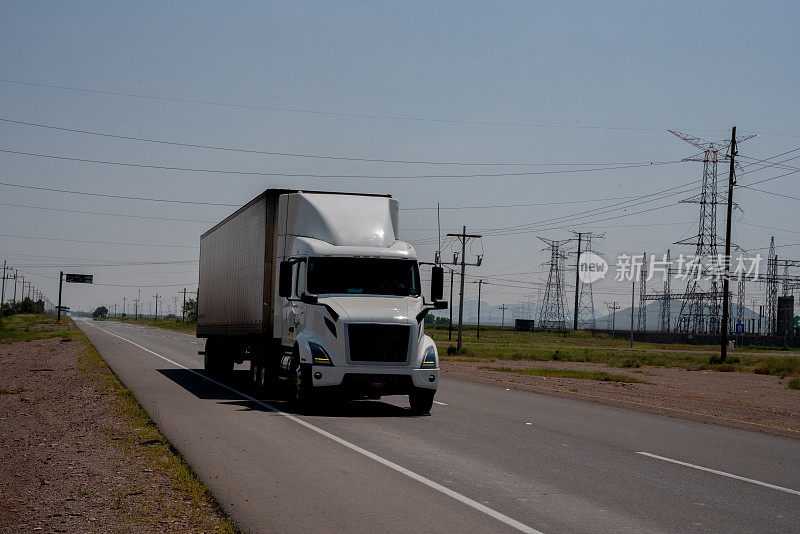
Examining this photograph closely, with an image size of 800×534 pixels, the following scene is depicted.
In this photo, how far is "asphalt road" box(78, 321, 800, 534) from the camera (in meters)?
8.16

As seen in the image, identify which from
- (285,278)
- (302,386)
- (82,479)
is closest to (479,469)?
(82,479)

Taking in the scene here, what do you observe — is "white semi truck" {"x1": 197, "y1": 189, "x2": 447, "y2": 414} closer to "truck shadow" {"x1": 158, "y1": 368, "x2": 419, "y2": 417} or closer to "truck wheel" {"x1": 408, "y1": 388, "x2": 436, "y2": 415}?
"truck wheel" {"x1": 408, "y1": 388, "x2": 436, "y2": 415}

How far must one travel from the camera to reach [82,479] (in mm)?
9766

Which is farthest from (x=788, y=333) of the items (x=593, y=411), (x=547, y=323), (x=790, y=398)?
(x=593, y=411)

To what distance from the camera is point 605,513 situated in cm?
845

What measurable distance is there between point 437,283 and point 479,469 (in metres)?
7.58

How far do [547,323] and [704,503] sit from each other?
157779 mm

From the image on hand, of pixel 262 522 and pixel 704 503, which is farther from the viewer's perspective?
pixel 704 503

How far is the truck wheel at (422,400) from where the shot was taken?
17438 mm

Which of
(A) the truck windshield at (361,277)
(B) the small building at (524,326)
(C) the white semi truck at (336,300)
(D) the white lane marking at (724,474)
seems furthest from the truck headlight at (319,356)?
(B) the small building at (524,326)

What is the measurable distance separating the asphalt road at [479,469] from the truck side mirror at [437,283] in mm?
2421

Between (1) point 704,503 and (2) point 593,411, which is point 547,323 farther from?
(1) point 704,503

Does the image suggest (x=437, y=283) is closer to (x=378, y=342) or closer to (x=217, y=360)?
(x=378, y=342)

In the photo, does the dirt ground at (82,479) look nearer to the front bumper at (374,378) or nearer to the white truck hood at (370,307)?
the front bumper at (374,378)
